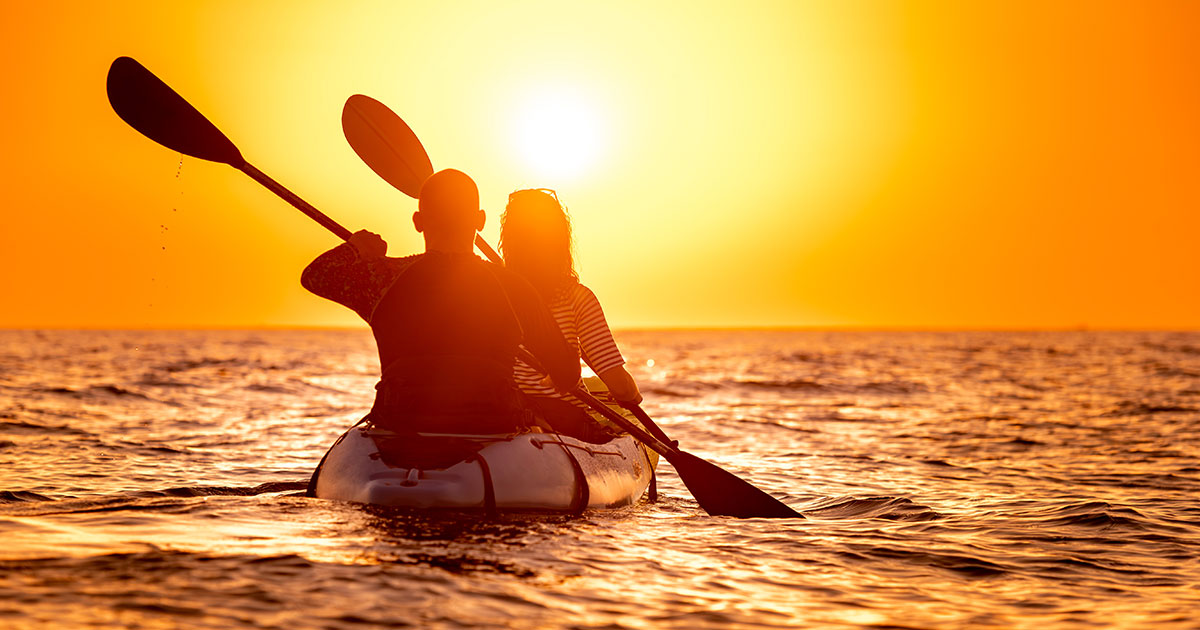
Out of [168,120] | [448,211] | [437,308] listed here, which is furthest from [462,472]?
[168,120]

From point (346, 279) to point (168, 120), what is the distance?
3.01m

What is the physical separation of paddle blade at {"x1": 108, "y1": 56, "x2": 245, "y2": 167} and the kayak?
291 centimetres

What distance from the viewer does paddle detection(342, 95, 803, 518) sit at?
29.5 feet

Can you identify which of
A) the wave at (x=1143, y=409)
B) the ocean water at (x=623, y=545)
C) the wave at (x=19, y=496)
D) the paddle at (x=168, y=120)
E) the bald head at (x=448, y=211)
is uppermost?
the paddle at (x=168, y=120)

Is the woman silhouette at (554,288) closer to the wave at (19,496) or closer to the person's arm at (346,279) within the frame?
the person's arm at (346,279)

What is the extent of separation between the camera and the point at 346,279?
6969 mm

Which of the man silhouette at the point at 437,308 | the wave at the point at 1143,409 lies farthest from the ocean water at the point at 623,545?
the wave at the point at 1143,409

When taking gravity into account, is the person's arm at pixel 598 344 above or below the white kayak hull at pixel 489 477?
above

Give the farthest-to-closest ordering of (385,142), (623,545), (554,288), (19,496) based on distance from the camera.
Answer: (385,142) → (19,496) → (554,288) → (623,545)

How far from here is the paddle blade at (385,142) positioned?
9.67 metres

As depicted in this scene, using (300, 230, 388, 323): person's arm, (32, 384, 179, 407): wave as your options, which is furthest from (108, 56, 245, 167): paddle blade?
(32, 384, 179, 407): wave

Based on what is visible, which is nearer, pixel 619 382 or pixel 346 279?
pixel 346 279

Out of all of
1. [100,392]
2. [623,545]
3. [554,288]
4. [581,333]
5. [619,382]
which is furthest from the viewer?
[100,392]

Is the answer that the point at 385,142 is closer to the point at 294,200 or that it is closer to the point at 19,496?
the point at 294,200
